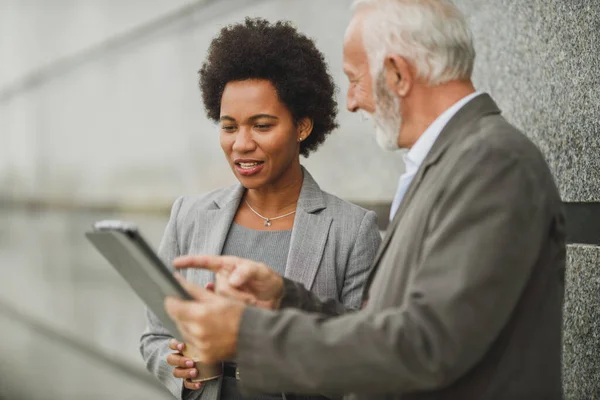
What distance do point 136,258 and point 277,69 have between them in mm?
1327

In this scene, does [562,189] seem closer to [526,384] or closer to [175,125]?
[526,384]

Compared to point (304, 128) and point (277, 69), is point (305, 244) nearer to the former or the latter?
point (304, 128)

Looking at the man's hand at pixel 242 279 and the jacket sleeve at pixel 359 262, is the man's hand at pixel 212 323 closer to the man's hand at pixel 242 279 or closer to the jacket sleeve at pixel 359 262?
the man's hand at pixel 242 279

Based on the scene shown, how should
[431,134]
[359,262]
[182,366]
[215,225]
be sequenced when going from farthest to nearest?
[215,225] → [359,262] → [182,366] → [431,134]

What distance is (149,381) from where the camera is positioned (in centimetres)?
707

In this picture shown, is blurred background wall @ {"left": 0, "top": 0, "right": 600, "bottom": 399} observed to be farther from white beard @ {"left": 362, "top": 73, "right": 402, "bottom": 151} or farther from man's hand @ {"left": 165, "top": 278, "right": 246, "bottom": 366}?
man's hand @ {"left": 165, "top": 278, "right": 246, "bottom": 366}

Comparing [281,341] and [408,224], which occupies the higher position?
[408,224]

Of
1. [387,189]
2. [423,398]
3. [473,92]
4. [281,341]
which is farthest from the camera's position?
[387,189]

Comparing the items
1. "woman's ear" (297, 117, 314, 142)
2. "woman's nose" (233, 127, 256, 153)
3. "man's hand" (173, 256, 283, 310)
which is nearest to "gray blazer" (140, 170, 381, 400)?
"woman's ear" (297, 117, 314, 142)

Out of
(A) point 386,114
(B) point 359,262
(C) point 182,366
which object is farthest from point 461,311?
(C) point 182,366

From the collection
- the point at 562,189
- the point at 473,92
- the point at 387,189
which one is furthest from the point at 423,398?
the point at 387,189

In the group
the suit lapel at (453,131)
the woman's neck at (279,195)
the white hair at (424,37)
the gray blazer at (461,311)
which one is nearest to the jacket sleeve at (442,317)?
the gray blazer at (461,311)

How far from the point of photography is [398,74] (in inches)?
80.6

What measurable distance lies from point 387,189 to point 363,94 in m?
2.45
